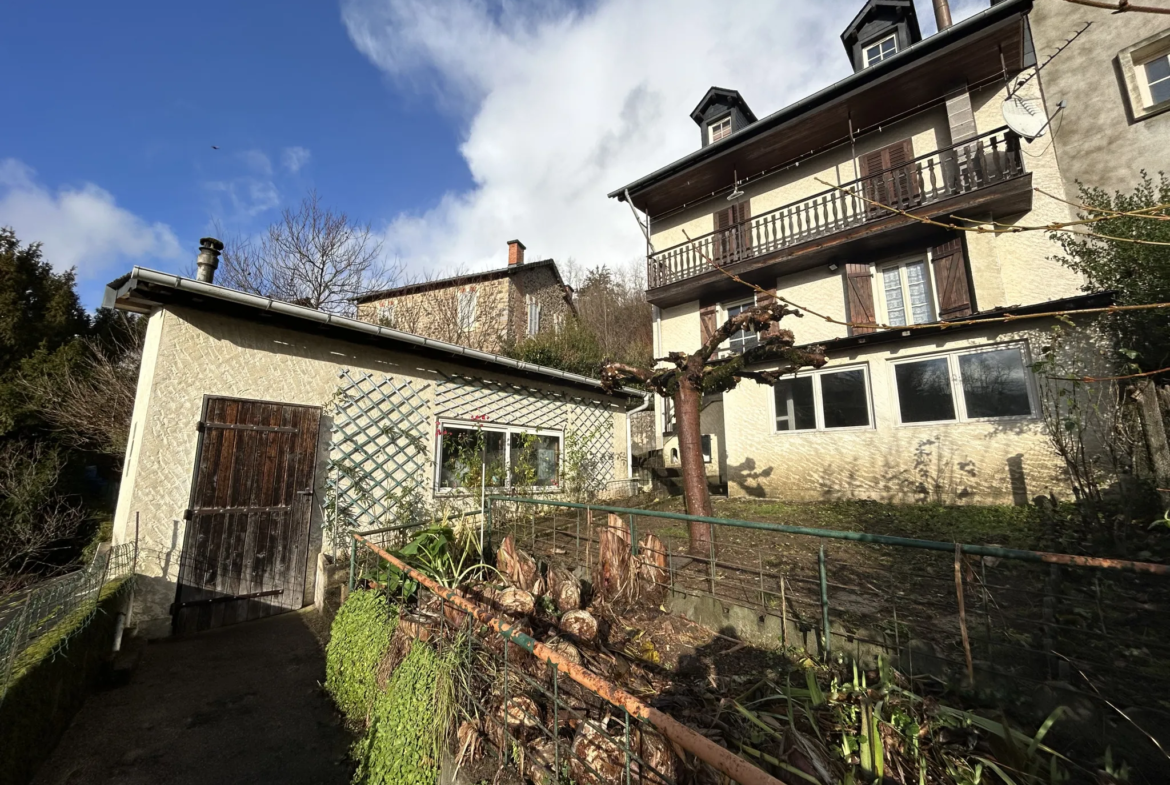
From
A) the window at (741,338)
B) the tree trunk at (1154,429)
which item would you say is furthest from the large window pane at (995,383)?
the window at (741,338)

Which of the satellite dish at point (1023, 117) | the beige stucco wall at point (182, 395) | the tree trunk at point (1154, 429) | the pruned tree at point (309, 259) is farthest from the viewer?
the pruned tree at point (309, 259)

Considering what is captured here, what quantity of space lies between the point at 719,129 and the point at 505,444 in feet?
37.0

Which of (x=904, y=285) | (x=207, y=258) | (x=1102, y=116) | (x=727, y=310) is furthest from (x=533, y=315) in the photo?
(x=1102, y=116)

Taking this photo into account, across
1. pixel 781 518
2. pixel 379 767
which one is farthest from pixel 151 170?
pixel 781 518

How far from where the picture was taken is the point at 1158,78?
830 cm

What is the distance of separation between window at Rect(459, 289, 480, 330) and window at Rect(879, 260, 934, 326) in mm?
11355

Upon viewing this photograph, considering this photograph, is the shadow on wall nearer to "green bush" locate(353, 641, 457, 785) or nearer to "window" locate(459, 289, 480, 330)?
"green bush" locate(353, 641, 457, 785)

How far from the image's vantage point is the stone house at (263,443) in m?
4.16

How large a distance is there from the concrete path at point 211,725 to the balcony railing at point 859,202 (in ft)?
22.6

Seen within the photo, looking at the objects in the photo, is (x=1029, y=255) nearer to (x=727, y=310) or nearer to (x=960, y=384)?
(x=960, y=384)

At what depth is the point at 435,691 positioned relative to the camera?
206cm

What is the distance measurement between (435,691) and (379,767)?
0.49m

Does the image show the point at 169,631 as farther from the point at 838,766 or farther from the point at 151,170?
the point at 151,170

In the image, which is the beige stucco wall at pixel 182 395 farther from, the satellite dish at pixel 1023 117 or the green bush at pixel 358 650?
the satellite dish at pixel 1023 117
